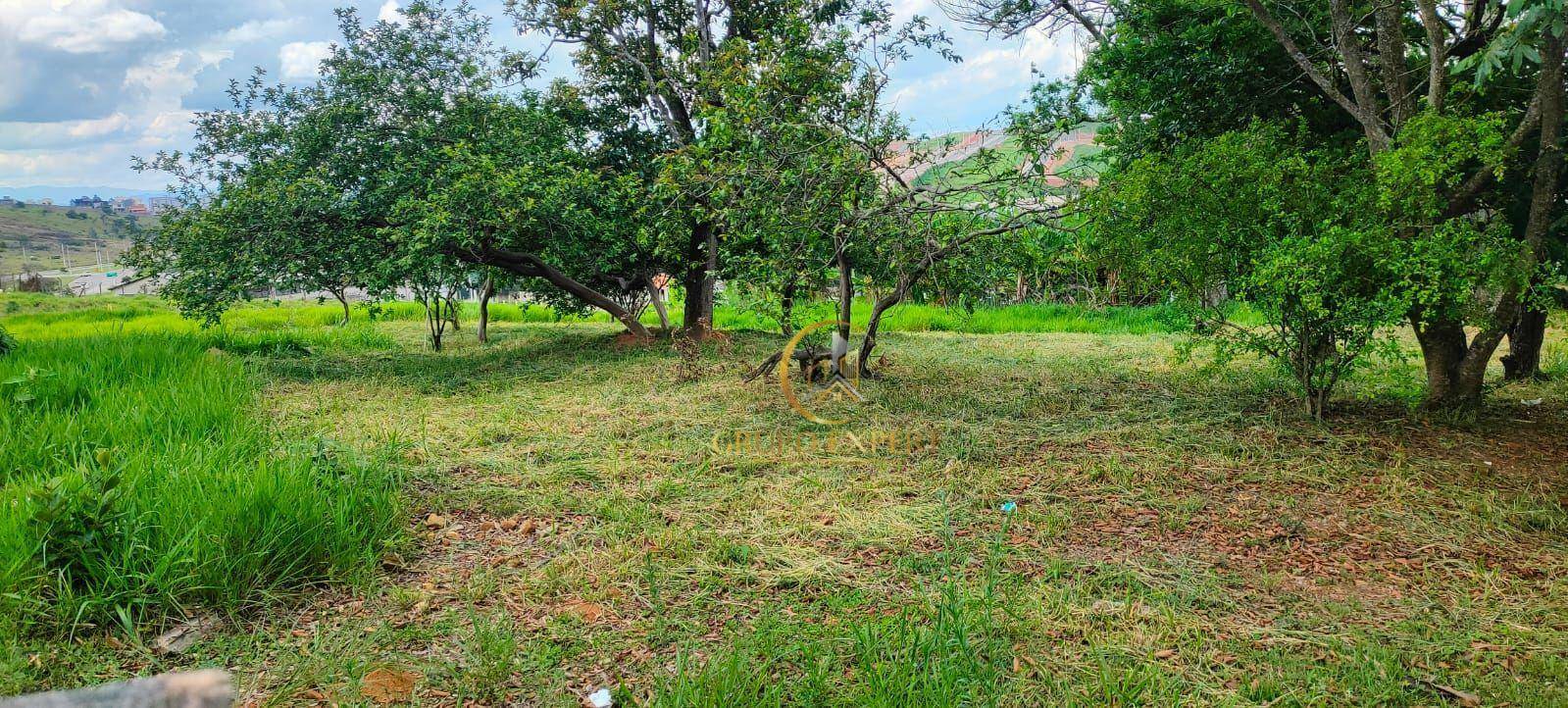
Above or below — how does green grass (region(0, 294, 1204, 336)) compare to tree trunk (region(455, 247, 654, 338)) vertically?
below

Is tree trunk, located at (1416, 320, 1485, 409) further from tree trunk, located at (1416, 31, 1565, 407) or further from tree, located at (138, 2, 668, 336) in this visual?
tree, located at (138, 2, 668, 336)

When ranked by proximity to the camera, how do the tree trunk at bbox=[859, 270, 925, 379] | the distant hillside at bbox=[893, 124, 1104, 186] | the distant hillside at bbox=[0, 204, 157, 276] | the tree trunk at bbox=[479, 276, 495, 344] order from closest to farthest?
the distant hillside at bbox=[893, 124, 1104, 186]
the tree trunk at bbox=[859, 270, 925, 379]
the tree trunk at bbox=[479, 276, 495, 344]
the distant hillside at bbox=[0, 204, 157, 276]

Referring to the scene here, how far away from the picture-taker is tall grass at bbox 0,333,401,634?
Answer: 241 cm

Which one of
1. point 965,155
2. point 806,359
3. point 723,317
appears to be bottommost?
point 806,359

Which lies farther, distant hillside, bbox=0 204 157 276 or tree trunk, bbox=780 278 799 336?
distant hillside, bbox=0 204 157 276

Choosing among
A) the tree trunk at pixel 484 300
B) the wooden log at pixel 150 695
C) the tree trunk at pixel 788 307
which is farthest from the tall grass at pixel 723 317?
the wooden log at pixel 150 695

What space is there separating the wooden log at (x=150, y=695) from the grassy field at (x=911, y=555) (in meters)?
0.20

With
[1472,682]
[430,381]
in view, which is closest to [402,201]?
[430,381]

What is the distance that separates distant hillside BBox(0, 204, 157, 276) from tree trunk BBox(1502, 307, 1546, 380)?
86.4ft

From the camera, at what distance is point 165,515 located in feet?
8.68

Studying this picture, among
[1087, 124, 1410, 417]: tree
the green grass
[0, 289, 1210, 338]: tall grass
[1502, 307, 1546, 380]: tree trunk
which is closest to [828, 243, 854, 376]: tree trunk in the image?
[1087, 124, 1410, 417]: tree

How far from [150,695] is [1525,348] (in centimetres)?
836

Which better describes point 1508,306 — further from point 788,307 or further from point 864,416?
point 788,307

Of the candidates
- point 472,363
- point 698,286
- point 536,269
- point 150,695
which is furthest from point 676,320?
point 150,695
